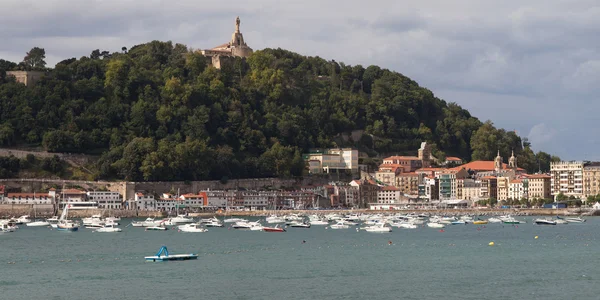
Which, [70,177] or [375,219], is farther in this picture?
[70,177]

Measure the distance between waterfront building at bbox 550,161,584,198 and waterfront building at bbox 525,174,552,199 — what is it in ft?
2.31

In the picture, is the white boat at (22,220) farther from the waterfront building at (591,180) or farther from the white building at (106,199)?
the waterfront building at (591,180)

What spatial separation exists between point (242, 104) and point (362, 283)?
8191 centimetres

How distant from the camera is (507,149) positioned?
137375mm

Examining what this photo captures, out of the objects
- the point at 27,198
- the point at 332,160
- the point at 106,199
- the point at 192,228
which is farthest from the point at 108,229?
the point at 332,160

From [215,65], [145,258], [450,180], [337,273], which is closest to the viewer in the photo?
[337,273]

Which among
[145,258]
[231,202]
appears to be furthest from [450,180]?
[145,258]

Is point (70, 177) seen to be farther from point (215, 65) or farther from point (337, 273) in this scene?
point (337, 273)

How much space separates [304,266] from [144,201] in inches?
2164

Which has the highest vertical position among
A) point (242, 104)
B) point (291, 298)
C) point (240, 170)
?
point (242, 104)

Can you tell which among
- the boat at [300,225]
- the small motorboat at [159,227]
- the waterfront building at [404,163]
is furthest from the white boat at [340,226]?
the waterfront building at [404,163]

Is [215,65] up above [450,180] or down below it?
above

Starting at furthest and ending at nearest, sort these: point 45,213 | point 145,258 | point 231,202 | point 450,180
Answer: point 450,180
point 231,202
point 45,213
point 145,258

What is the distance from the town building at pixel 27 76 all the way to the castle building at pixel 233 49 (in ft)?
77.9
